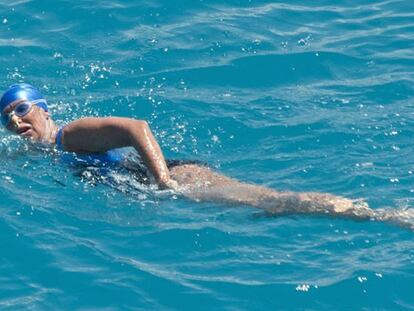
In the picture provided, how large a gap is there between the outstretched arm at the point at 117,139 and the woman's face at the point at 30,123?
0.35 metres

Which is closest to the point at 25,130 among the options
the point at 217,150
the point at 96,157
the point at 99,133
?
the point at 96,157

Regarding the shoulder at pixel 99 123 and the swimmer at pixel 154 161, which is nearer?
the swimmer at pixel 154 161

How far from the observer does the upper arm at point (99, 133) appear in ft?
29.5

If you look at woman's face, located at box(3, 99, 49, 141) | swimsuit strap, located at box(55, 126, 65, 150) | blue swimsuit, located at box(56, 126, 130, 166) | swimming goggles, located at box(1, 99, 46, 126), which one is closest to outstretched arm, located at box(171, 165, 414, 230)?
blue swimsuit, located at box(56, 126, 130, 166)

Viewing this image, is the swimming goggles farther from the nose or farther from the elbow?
the elbow

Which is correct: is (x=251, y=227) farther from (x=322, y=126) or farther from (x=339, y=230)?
(x=322, y=126)

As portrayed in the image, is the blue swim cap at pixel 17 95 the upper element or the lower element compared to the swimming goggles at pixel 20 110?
upper

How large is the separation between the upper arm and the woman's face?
347mm

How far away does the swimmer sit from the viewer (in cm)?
851

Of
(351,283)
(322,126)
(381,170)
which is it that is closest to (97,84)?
(322,126)

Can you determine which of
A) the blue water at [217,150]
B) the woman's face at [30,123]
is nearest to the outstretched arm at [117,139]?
the blue water at [217,150]

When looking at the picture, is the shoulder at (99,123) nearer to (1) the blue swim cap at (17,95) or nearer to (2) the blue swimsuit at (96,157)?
(2) the blue swimsuit at (96,157)

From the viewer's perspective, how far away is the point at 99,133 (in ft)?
30.2

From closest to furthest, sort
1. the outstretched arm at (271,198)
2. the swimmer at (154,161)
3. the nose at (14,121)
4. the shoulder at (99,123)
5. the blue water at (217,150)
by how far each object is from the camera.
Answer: the blue water at (217,150) < the outstretched arm at (271,198) < the swimmer at (154,161) < the shoulder at (99,123) < the nose at (14,121)
